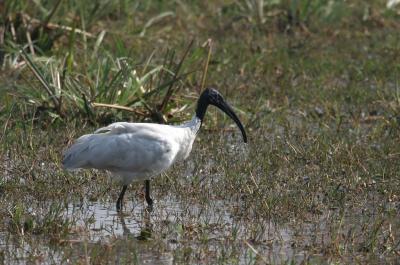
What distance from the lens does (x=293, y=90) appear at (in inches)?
425

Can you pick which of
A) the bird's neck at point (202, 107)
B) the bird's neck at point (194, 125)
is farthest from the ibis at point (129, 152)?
the bird's neck at point (202, 107)

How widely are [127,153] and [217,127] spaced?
236cm

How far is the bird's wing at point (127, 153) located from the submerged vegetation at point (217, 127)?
11.2 inches

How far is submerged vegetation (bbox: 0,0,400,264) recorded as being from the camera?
20.6ft

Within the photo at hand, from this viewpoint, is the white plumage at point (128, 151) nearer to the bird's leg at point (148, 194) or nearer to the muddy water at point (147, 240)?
the bird's leg at point (148, 194)

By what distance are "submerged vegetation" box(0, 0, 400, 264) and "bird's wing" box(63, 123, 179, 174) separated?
0.29m

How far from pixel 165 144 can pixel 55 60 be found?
2833mm

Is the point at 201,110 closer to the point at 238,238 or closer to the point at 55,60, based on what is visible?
the point at 238,238

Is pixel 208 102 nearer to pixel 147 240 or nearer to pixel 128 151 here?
pixel 128 151

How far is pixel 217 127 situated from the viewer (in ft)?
Answer: 30.8

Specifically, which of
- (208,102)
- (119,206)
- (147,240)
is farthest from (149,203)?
(208,102)

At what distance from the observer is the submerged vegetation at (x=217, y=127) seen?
Result: 247 inches

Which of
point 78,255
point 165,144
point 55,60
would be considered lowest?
point 78,255

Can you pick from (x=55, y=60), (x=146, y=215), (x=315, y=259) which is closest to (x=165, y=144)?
(x=146, y=215)
